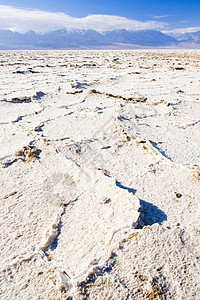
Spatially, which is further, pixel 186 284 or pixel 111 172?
pixel 111 172

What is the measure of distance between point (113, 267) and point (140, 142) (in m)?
1.46

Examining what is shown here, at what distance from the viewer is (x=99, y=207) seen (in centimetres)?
141

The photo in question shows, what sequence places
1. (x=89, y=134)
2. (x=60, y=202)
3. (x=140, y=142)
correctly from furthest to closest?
1. (x=89, y=134)
2. (x=140, y=142)
3. (x=60, y=202)

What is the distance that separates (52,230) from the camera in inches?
49.6

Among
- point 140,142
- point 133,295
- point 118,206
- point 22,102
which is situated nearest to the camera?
point 133,295

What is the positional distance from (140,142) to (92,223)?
3.97 ft

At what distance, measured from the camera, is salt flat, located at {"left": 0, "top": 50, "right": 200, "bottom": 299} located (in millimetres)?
988

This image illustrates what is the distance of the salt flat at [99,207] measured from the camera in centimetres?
99

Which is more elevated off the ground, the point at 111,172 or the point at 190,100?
the point at 190,100

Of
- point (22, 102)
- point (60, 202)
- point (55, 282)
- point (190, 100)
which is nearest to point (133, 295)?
point (55, 282)

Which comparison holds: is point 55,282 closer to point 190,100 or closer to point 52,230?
point 52,230

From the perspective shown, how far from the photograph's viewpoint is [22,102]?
380 centimetres

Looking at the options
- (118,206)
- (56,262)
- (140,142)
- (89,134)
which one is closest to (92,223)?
(118,206)

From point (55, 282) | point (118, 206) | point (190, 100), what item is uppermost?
point (190, 100)
